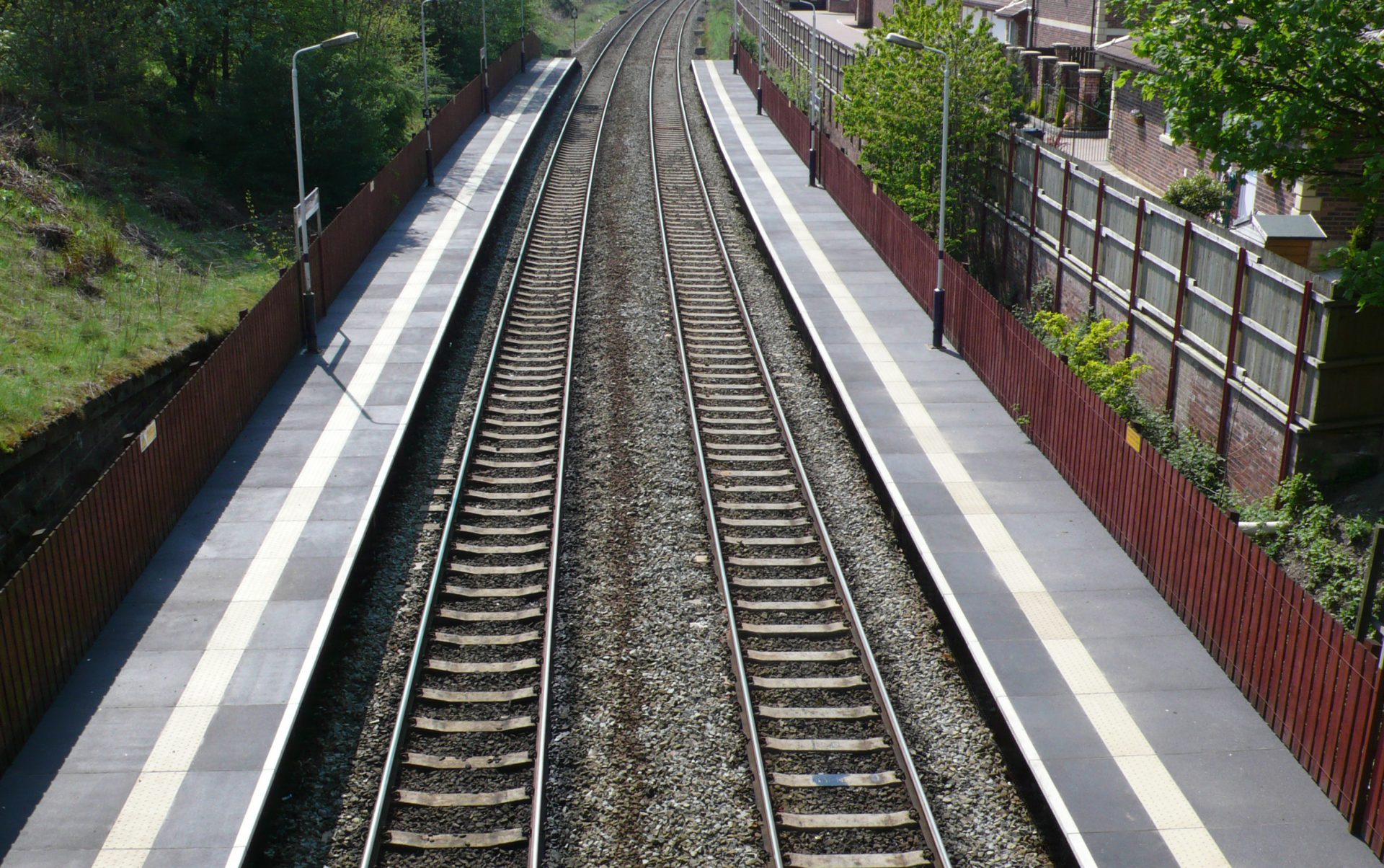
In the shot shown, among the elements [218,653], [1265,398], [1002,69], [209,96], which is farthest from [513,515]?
[209,96]

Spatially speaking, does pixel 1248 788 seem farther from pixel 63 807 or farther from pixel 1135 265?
pixel 1135 265

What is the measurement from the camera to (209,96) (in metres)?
38.1

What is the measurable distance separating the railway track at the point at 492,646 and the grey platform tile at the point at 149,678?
2.50 m

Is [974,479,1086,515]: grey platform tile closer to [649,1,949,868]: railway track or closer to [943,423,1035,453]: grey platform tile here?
[943,423,1035,453]: grey platform tile

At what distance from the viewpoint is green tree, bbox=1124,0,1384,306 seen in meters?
15.0

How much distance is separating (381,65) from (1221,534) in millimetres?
33668

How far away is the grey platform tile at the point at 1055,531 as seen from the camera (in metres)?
16.8

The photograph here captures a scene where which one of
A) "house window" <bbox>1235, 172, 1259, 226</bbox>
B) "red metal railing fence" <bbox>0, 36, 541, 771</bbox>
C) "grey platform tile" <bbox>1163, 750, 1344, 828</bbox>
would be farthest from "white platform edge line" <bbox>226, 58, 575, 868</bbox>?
"house window" <bbox>1235, 172, 1259, 226</bbox>

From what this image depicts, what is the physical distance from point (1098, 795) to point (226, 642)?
381 inches

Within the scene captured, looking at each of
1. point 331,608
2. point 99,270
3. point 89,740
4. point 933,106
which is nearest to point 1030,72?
point 933,106

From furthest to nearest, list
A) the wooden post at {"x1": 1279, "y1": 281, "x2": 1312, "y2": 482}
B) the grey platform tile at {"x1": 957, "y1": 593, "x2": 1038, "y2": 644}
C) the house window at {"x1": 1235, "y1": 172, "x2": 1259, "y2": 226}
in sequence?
1. the house window at {"x1": 1235, "y1": 172, "x2": 1259, "y2": 226}
2. the wooden post at {"x1": 1279, "y1": 281, "x2": 1312, "y2": 482}
3. the grey platform tile at {"x1": 957, "y1": 593, "x2": 1038, "y2": 644}

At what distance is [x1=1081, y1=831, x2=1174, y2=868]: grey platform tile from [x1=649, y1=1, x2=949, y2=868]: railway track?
138cm

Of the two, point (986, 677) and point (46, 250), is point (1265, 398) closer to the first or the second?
point (986, 677)

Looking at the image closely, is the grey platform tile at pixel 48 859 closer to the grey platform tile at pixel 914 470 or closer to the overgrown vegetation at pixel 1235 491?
the grey platform tile at pixel 914 470
